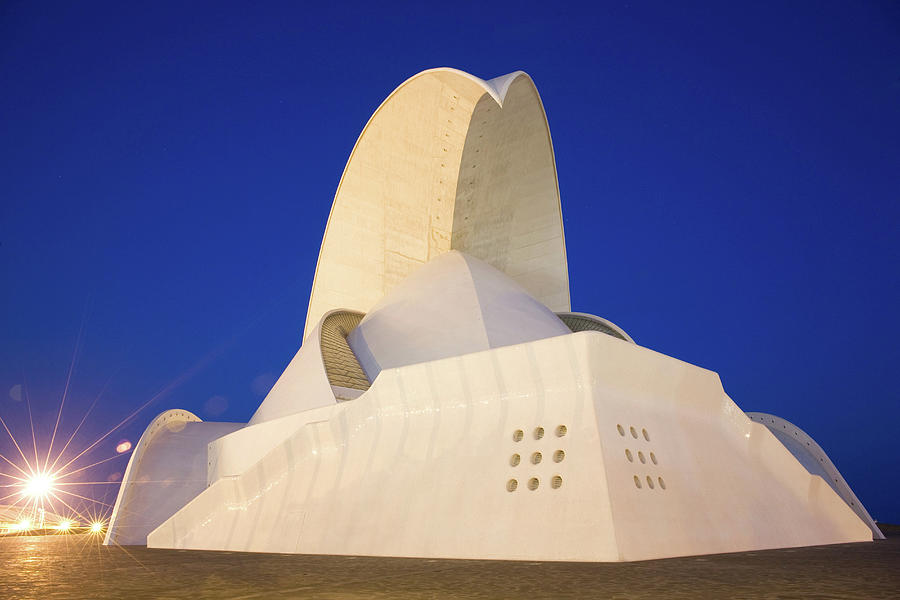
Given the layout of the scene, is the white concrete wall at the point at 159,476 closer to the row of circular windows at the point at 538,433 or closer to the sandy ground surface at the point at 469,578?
the sandy ground surface at the point at 469,578

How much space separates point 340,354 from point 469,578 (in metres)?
9.92

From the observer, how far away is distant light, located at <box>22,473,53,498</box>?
71.9 ft

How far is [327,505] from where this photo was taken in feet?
25.2

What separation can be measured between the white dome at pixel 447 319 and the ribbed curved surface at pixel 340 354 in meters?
0.21

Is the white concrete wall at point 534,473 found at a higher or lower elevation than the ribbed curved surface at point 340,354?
lower

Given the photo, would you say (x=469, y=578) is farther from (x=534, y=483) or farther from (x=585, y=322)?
(x=585, y=322)

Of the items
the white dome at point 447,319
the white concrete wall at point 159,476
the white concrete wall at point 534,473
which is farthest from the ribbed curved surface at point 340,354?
the white concrete wall at point 534,473

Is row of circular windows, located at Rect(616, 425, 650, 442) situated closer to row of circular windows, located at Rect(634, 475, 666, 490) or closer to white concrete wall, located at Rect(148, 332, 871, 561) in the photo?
white concrete wall, located at Rect(148, 332, 871, 561)

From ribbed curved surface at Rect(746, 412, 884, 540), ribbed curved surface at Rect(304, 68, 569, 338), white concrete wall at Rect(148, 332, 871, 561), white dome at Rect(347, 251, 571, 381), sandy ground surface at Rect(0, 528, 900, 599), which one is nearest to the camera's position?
sandy ground surface at Rect(0, 528, 900, 599)

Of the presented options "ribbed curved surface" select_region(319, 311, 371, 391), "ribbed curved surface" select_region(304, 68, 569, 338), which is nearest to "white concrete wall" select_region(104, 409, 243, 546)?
"ribbed curved surface" select_region(319, 311, 371, 391)

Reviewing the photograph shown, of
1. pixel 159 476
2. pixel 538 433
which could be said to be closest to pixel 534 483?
pixel 538 433

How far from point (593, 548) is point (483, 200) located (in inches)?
568

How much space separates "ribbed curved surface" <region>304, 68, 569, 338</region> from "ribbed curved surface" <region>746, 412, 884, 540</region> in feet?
18.6

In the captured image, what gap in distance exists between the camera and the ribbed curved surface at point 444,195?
17422 millimetres
